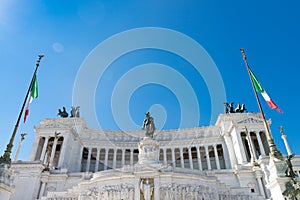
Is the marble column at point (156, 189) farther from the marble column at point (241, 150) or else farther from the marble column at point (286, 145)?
the marble column at point (286, 145)

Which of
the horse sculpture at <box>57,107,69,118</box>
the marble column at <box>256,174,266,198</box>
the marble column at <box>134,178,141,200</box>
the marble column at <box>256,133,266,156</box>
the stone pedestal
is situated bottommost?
the marble column at <box>134,178,141,200</box>

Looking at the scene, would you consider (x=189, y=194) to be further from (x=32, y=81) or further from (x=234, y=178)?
(x=32, y=81)

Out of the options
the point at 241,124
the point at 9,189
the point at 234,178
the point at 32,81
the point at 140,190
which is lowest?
the point at 9,189

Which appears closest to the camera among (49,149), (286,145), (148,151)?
(148,151)

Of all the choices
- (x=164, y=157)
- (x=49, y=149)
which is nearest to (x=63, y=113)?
(x=49, y=149)

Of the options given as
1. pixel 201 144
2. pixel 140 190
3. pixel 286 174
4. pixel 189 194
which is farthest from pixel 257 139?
pixel 286 174

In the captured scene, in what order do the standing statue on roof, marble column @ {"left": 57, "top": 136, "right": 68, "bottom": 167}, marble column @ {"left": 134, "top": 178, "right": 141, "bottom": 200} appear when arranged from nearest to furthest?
1. marble column @ {"left": 134, "top": 178, "right": 141, "bottom": 200}
2. the standing statue on roof
3. marble column @ {"left": 57, "top": 136, "right": 68, "bottom": 167}

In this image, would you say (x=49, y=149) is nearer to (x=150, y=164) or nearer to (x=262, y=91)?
(x=150, y=164)

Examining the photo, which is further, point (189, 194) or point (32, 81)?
point (189, 194)

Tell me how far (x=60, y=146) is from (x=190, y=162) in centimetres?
3027

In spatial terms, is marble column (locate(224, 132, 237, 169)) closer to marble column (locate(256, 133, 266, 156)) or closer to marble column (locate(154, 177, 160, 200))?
marble column (locate(256, 133, 266, 156))

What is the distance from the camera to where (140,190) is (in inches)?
955

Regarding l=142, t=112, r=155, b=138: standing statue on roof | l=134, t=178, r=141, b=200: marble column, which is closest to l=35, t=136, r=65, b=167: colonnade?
l=142, t=112, r=155, b=138: standing statue on roof

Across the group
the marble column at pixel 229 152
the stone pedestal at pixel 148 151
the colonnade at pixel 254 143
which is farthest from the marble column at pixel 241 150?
the stone pedestal at pixel 148 151
